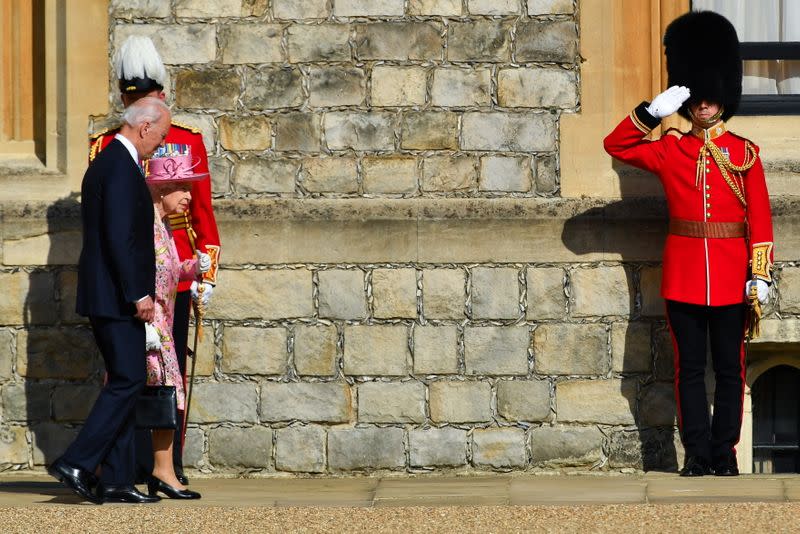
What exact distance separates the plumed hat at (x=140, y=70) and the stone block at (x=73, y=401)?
1.34 metres

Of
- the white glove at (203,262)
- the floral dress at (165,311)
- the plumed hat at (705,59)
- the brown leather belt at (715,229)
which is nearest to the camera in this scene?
the floral dress at (165,311)

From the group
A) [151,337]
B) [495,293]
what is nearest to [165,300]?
[151,337]

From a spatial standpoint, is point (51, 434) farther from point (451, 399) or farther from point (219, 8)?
point (219, 8)

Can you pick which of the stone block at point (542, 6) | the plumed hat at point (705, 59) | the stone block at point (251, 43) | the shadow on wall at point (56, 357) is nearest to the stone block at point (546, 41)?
the stone block at point (542, 6)

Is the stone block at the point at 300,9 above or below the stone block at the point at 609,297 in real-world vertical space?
above

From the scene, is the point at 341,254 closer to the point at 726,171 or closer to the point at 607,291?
the point at 607,291

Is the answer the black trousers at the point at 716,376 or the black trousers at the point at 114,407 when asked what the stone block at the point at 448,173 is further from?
the black trousers at the point at 114,407

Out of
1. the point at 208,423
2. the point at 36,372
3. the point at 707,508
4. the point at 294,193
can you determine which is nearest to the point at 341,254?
the point at 294,193

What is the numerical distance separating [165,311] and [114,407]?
1.39 ft

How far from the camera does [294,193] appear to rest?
7.34 metres

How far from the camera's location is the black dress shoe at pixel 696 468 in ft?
22.8

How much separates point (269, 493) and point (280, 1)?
1.98 meters

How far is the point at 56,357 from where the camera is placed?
7324 millimetres

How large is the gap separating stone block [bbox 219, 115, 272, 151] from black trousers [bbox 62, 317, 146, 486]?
1.33 m
